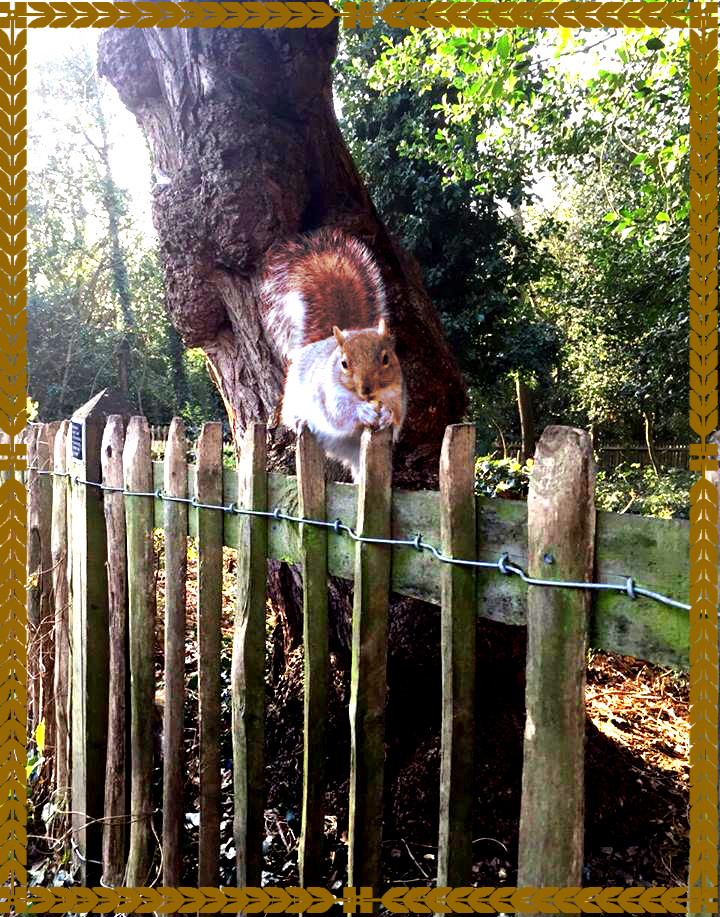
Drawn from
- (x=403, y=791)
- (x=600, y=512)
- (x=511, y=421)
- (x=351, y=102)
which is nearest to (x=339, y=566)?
(x=600, y=512)

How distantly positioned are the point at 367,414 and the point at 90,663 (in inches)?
59.2

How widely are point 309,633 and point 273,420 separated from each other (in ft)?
4.17

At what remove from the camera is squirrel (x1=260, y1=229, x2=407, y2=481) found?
215cm

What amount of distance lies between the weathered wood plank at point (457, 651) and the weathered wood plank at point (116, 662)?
1519 mm

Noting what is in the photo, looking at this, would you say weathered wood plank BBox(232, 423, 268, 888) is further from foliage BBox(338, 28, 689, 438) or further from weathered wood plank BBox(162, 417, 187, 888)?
foliage BBox(338, 28, 689, 438)

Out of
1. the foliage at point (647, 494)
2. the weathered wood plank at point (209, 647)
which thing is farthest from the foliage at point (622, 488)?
the weathered wood plank at point (209, 647)

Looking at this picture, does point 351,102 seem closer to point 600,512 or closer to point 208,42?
point 208,42

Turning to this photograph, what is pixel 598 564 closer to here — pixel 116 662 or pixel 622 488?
pixel 116 662

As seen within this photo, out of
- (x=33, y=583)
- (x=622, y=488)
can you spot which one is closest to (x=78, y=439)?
(x=33, y=583)

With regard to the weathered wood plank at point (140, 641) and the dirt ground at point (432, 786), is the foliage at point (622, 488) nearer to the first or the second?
the dirt ground at point (432, 786)

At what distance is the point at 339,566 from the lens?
1703mm

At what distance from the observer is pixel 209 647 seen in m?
2.05

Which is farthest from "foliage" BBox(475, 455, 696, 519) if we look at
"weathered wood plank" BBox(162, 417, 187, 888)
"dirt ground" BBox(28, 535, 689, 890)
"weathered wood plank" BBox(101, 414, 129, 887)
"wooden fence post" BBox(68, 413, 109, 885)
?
"wooden fence post" BBox(68, 413, 109, 885)

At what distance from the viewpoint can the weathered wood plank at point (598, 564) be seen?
3.53ft
